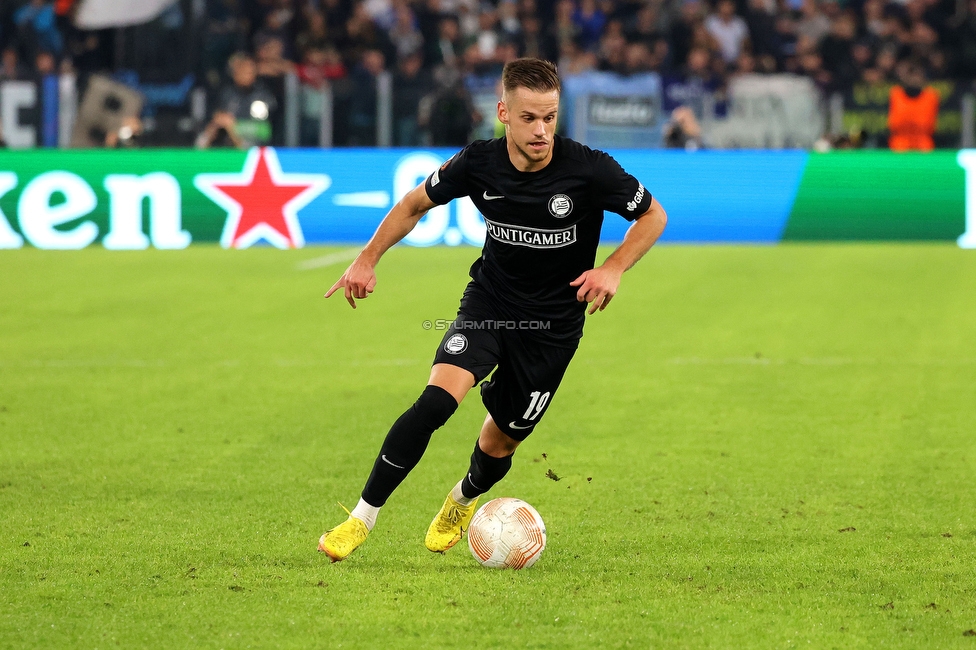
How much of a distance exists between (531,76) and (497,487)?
2.19 metres

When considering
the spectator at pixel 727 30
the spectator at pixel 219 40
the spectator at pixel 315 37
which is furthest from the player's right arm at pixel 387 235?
the spectator at pixel 727 30

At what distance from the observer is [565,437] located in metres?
7.41

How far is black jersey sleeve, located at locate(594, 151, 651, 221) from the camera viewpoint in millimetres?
4961

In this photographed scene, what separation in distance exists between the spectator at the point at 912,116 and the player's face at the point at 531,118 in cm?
1520

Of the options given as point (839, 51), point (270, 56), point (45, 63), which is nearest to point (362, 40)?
point (270, 56)

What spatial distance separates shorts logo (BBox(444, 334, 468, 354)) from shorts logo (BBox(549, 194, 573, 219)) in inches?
22.5

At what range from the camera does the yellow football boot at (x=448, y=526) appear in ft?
16.9

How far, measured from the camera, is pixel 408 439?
191 inches

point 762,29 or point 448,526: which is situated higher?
point 762,29

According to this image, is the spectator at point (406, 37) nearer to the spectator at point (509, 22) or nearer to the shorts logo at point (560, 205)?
the spectator at point (509, 22)

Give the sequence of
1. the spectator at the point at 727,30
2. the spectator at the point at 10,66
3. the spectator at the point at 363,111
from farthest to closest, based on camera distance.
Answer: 1. the spectator at the point at 727,30
2. the spectator at the point at 10,66
3. the spectator at the point at 363,111

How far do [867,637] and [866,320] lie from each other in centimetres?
799

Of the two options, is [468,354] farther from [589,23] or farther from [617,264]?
[589,23]

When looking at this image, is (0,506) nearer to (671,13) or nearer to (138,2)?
(138,2)
